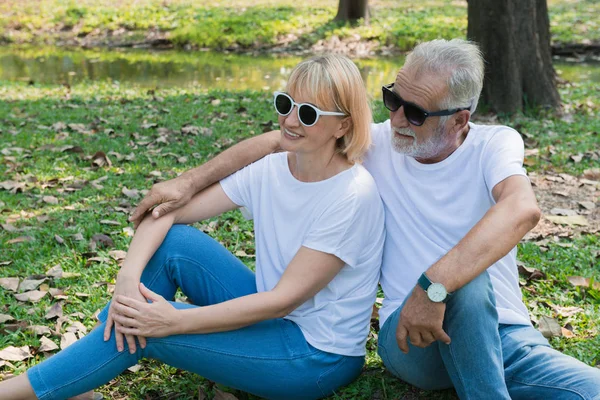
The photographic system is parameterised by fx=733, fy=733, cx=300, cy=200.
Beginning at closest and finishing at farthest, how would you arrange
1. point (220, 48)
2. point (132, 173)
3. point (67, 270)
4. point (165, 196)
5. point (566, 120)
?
point (165, 196) < point (67, 270) < point (132, 173) < point (566, 120) < point (220, 48)

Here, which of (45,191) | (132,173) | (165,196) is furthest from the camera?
(132,173)

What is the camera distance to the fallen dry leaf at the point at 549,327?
336 cm

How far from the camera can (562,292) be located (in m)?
3.82

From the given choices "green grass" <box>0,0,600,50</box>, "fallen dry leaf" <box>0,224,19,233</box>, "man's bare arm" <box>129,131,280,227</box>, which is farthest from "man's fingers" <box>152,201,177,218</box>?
"green grass" <box>0,0,600,50</box>

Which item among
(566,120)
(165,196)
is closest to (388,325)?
(165,196)

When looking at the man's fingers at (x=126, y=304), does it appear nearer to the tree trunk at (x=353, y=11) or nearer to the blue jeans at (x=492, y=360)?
the blue jeans at (x=492, y=360)

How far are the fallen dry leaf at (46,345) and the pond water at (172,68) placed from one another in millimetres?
7432

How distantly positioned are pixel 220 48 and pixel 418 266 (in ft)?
Answer: 43.4

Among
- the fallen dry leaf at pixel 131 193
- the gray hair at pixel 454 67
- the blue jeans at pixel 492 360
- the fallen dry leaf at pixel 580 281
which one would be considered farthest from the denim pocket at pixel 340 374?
the fallen dry leaf at pixel 131 193

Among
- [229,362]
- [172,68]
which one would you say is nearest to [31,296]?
[229,362]

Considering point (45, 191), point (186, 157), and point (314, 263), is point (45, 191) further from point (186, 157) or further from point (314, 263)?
point (314, 263)

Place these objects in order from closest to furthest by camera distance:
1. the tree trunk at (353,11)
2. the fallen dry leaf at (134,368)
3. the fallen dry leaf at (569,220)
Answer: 1. the fallen dry leaf at (134,368)
2. the fallen dry leaf at (569,220)
3. the tree trunk at (353,11)

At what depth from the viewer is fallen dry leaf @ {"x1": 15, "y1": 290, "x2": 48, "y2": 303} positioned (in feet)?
12.3

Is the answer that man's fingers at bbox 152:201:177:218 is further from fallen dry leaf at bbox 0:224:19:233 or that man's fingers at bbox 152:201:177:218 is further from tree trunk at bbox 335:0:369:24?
tree trunk at bbox 335:0:369:24
